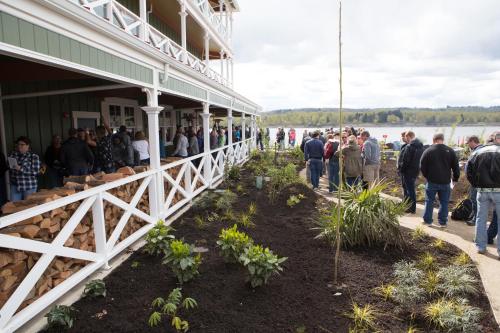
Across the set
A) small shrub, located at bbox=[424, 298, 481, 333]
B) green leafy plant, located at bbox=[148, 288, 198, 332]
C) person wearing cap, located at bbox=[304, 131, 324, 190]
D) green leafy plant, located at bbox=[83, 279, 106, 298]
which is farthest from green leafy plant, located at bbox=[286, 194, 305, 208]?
green leafy plant, located at bbox=[83, 279, 106, 298]

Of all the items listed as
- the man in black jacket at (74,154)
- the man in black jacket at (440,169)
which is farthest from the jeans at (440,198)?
the man in black jacket at (74,154)

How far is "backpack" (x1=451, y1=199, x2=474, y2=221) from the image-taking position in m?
7.05

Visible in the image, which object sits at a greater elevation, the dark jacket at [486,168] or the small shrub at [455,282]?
the dark jacket at [486,168]

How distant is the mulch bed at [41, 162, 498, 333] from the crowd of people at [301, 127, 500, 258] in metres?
0.97

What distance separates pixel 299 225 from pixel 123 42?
4.39 m

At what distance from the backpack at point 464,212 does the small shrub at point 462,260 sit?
2428mm

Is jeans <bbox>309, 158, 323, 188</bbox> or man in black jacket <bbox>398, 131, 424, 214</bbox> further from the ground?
man in black jacket <bbox>398, 131, 424, 214</bbox>

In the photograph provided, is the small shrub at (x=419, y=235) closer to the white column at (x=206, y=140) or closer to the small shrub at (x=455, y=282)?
the small shrub at (x=455, y=282)

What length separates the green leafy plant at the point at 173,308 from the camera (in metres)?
3.15

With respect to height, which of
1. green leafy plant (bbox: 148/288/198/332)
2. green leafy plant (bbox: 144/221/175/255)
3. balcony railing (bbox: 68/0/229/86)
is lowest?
green leafy plant (bbox: 148/288/198/332)

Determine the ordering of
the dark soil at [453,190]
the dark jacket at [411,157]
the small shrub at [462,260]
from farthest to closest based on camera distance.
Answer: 1. the dark soil at [453,190]
2. the dark jacket at [411,157]
3. the small shrub at [462,260]

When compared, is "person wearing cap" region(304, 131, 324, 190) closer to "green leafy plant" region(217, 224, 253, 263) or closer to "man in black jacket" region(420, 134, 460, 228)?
"man in black jacket" region(420, 134, 460, 228)

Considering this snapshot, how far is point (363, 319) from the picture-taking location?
132 inches

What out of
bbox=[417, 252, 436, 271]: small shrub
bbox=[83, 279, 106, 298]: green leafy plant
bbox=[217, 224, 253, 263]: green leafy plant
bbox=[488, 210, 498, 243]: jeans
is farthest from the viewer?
bbox=[488, 210, 498, 243]: jeans
